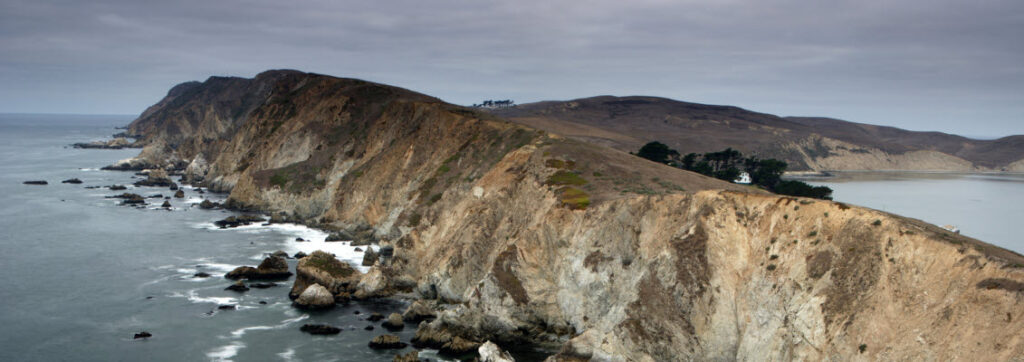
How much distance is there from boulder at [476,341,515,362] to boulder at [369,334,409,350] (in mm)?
6782

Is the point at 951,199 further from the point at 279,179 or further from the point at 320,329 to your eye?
the point at 320,329

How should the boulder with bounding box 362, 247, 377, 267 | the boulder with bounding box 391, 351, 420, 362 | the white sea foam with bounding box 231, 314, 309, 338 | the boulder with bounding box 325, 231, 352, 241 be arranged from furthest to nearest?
the boulder with bounding box 325, 231, 352, 241 < the boulder with bounding box 362, 247, 377, 267 < the white sea foam with bounding box 231, 314, 309, 338 < the boulder with bounding box 391, 351, 420, 362

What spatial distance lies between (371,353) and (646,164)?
33271 millimetres

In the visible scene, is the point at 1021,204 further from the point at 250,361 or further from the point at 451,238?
the point at 250,361

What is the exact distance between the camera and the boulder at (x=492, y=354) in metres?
41.9

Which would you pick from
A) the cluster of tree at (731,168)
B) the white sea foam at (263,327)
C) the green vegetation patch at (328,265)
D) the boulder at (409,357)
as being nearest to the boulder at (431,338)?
the boulder at (409,357)

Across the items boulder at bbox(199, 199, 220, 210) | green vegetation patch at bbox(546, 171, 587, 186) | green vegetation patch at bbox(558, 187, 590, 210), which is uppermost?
green vegetation patch at bbox(546, 171, 587, 186)

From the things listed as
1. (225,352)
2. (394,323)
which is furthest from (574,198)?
(225,352)

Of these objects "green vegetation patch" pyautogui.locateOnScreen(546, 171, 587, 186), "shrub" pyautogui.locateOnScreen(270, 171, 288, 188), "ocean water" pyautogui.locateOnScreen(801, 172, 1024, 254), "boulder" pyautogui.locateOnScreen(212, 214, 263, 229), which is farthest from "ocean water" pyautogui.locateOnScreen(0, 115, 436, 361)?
"ocean water" pyautogui.locateOnScreen(801, 172, 1024, 254)

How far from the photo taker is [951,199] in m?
130

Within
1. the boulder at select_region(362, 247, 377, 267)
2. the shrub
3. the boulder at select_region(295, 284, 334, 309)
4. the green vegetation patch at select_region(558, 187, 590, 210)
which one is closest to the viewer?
the green vegetation patch at select_region(558, 187, 590, 210)

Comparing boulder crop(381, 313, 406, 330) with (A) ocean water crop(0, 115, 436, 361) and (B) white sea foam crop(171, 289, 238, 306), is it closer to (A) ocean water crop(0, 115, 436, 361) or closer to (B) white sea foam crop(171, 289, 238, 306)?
(A) ocean water crop(0, 115, 436, 361)

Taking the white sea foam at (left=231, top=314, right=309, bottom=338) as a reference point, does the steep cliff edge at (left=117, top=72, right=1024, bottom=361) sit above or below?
above

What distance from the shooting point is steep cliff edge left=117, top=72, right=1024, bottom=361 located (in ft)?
104
